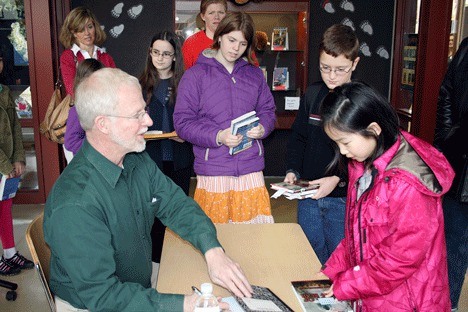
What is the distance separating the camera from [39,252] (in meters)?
1.97

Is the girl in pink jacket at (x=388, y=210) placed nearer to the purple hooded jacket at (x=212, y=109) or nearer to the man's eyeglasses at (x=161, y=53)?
the purple hooded jacket at (x=212, y=109)

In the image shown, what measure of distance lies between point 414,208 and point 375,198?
13cm

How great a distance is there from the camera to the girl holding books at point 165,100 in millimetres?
3539

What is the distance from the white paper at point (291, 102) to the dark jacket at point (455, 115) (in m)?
3.30

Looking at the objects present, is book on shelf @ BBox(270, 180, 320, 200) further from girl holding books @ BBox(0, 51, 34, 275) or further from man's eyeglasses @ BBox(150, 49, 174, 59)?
girl holding books @ BBox(0, 51, 34, 275)

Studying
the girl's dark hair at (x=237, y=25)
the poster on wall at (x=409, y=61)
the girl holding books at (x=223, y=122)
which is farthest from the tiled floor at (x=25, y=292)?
the poster on wall at (x=409, y=61)

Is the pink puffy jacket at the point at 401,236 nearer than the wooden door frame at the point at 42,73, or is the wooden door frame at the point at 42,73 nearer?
the pink puffy jacket at the point at 401,236

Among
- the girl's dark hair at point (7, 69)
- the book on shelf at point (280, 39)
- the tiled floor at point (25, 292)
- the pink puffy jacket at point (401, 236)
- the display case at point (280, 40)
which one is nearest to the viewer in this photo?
the pink puffy jacket at point (401, 236)

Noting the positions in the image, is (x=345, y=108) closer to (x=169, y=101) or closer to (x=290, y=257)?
(x=290, y=257)

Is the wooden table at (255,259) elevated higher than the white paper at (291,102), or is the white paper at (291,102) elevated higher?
the white paper at (291,102)

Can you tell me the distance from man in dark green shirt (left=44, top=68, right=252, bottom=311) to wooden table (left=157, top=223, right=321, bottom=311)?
0.08 meters

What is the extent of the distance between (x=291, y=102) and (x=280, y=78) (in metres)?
0.33

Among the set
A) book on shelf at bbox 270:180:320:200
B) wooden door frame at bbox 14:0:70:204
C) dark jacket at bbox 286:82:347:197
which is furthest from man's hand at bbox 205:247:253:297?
wooden door frame at bbox 14:0:70:204

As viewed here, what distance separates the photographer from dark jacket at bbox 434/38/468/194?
9.14 feet
